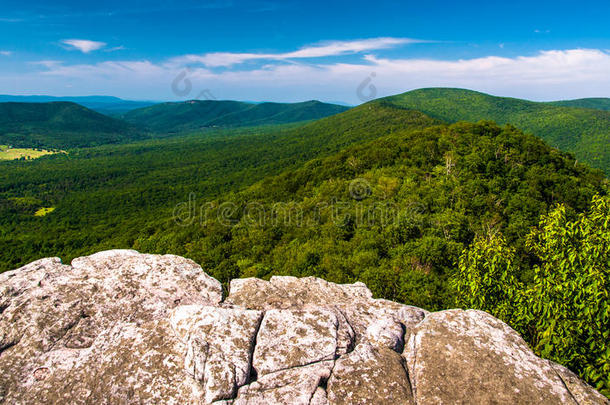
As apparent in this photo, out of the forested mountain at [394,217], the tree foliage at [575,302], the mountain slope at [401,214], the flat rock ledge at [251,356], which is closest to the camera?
the flat rock ledge at [251,356]

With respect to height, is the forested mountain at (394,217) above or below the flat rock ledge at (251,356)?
below

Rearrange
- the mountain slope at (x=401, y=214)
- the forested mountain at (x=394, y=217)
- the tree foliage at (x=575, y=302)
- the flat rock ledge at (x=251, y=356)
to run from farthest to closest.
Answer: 1. the mountain slope at (x=401, y=214)
2. the forested mountain at (x=394, y=217)
3. the tree foliage at (x=575, y=302)
4. the flat rock ledge at (x=251, y=356)

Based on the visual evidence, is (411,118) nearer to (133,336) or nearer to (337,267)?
(337,267)

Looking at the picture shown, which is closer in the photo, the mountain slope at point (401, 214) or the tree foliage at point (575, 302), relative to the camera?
the tree foliage at point (575, 302)

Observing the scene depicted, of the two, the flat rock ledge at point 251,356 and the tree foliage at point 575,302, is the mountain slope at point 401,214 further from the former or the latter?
the flat rock ledge at point 251,356

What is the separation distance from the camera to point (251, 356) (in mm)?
7770

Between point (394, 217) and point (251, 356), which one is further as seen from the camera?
point (394, 217)

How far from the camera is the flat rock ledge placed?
689 cm

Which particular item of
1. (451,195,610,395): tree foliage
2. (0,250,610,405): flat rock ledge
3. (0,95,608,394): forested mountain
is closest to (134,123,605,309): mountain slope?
(0,95,608,394): forested mountain

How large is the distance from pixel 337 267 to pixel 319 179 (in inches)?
1862

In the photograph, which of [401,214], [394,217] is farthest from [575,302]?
[394,217]

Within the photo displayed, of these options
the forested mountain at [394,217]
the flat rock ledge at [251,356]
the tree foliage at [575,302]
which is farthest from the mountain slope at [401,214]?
the flat rock ledge at [251,356]

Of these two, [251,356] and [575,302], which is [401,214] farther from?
[251,356]

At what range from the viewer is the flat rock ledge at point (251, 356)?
6.89 metres
